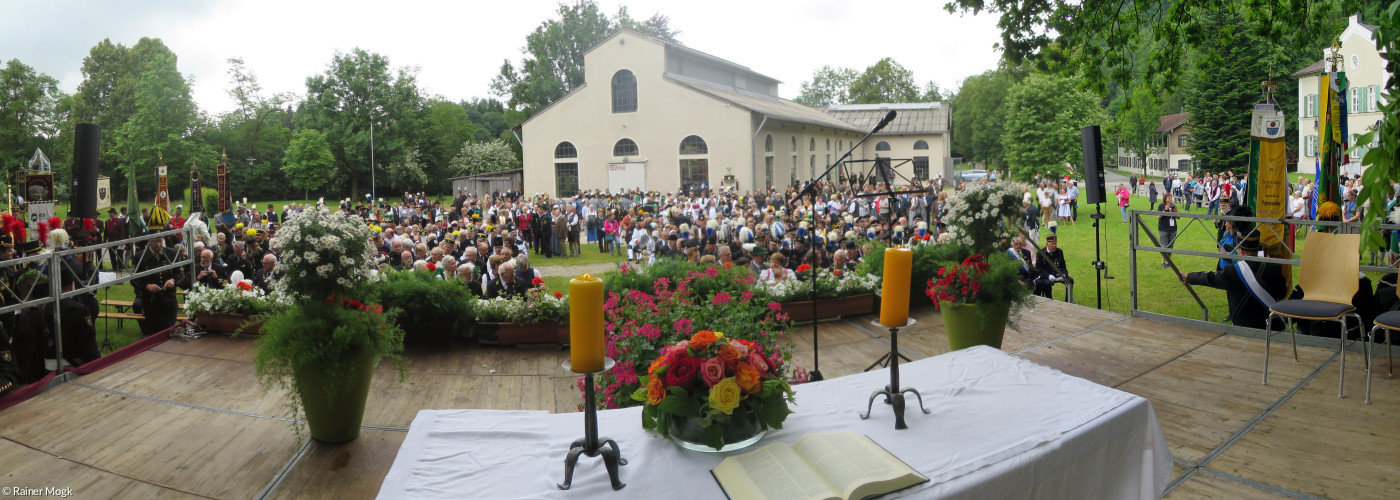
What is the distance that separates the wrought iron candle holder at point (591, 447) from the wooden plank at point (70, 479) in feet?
10.00

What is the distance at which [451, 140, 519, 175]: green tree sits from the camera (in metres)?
45.1

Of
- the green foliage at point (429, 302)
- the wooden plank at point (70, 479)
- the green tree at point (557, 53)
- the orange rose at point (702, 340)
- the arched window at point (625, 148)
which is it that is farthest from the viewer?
the green tree at point (557, 53)

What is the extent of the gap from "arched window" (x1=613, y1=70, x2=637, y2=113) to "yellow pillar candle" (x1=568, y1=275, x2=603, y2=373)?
→ 29.6 metres

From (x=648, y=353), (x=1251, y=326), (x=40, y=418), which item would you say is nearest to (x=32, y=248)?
(x=40, y=418)

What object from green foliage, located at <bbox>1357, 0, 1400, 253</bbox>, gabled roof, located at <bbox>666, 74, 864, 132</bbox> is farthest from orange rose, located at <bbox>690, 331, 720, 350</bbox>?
gabled roof, located at <bbox>666, 74, 864, 132</bbox>

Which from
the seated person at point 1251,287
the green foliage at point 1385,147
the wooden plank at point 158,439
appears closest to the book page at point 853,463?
the green foliage at point 1385,147

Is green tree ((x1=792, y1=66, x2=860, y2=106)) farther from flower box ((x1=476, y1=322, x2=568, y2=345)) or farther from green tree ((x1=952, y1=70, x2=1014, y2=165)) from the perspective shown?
flower box ((x1=476, y1=322, x2=568, y2=345))

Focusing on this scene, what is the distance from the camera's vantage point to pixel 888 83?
65.6 metres

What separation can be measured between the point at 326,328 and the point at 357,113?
144ft

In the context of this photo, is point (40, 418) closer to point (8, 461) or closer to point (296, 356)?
point (8, 461)

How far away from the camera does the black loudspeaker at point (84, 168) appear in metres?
7.62

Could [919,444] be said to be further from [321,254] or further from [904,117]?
[904,117]

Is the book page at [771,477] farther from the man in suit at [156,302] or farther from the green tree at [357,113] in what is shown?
the green tree at [357,113]

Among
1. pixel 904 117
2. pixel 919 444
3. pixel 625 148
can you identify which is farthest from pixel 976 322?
pixel 904 117
